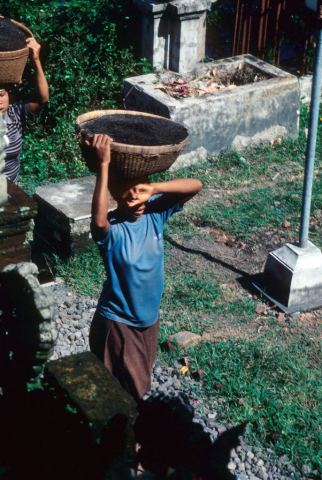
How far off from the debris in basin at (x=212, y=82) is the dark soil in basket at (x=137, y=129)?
14.0 feet

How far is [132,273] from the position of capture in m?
2.76

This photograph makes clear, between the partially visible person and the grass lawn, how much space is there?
1081mm

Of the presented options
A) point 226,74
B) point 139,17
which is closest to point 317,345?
point 226,74

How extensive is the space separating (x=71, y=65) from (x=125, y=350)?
203 inches

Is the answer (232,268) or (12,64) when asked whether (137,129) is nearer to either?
(12,64)

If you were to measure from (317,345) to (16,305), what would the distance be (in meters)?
3.13

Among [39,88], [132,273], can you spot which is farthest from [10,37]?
[132,273]

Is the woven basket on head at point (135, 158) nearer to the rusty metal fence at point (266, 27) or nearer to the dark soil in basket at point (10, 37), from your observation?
the dark soil in basket at point (10, 37)

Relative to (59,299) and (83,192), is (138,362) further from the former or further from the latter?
(83,192)

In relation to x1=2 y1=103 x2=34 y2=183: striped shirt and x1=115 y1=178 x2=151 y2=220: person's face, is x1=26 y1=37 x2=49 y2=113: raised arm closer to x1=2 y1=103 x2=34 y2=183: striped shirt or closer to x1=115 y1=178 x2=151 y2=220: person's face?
x1=2 y1=103 x2=34 y2=183: striped shirt

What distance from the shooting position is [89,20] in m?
7.36

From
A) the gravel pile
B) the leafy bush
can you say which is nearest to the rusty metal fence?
the leafy bush

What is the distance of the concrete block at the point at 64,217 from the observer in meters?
5.09

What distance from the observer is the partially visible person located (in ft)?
14.9
